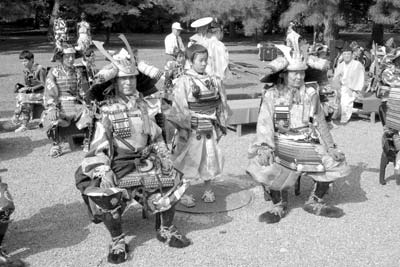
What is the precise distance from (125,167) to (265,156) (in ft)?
4.38

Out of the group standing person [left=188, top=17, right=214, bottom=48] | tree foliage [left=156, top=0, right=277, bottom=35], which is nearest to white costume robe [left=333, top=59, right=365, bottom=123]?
standing person [left=188, top=17, right=214, bottom=48]

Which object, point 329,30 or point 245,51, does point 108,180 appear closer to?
point 329,30

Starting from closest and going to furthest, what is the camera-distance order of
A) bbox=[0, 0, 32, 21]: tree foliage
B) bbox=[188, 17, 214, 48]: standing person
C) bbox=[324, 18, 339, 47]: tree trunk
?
bbox=[188, 17, 214, 48]: standing person → bbox=[324, 18, 339, 47]: tree trunk → bbox=[0, 0, 32, 21]: tree foliage

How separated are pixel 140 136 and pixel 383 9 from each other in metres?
16.9

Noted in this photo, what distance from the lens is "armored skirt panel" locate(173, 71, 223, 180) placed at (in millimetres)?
4695

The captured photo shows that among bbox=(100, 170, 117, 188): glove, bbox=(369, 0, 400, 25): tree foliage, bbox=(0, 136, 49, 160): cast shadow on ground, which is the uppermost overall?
bbox=(369, 0, 400, 25): tree foliage

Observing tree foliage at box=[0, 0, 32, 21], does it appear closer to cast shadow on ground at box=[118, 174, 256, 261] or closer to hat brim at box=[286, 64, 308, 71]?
cast shadow on ground at box=[118, 174, 256, 261]

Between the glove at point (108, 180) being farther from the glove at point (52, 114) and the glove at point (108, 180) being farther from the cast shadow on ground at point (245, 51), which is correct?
the cast shadow on ground at point (245, 51)

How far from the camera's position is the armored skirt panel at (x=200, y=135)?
185 inches

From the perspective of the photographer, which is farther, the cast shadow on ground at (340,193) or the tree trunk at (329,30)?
the tree trunk at (329,30)

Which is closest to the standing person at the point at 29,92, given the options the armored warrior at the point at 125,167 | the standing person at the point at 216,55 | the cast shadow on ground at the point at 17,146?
the cast shadow on ground at the point at 17,146

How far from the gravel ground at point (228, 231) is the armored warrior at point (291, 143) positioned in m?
0.22

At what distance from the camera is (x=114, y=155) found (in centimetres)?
405

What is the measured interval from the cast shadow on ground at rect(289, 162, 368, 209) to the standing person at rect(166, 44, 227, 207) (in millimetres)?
972
